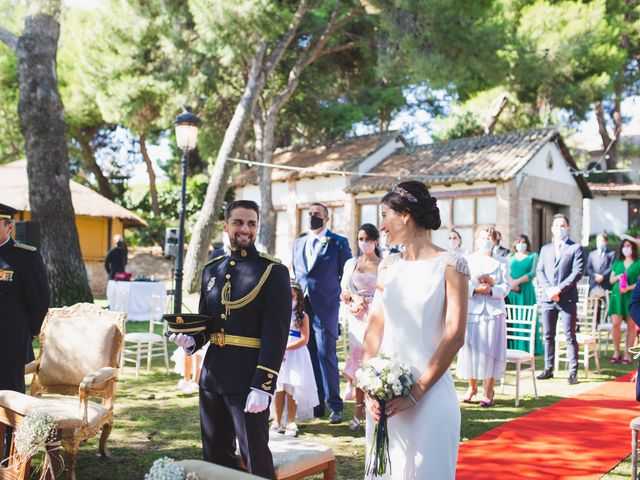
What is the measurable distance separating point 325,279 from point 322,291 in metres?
0.13

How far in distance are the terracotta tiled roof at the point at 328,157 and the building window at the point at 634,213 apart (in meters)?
13.5

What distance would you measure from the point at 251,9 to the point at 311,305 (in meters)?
13.1

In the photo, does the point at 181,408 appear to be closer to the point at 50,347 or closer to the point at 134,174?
the point at 50,347

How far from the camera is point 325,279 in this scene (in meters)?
6.20

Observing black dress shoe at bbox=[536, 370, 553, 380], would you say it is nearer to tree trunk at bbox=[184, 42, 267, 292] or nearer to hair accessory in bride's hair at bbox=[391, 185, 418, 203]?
hair accessory in bride's hair at bbox=[391, 185, 418, 203]

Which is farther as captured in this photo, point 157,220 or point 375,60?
point 157,220

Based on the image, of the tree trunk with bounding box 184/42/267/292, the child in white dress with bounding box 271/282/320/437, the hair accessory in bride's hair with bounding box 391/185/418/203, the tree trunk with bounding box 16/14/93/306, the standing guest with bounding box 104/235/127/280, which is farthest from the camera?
the tree trunk with bounding box 184/42/267/292

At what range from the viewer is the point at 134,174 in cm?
3519

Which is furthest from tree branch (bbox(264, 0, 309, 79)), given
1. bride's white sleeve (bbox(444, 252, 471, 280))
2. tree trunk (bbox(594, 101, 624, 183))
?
tree trunk (bbox(594, 101, 624, 183))

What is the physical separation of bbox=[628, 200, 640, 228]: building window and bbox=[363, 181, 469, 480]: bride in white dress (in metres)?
30.1

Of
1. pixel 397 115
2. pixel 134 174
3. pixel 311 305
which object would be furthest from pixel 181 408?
pixel 134 174

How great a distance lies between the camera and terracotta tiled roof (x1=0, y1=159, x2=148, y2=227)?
2166 cm

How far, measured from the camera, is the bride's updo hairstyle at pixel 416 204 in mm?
2852

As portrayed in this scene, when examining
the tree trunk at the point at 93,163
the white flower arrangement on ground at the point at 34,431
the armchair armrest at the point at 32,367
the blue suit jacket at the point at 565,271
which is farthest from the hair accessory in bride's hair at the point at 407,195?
the tree trunk at the point at 93,163
